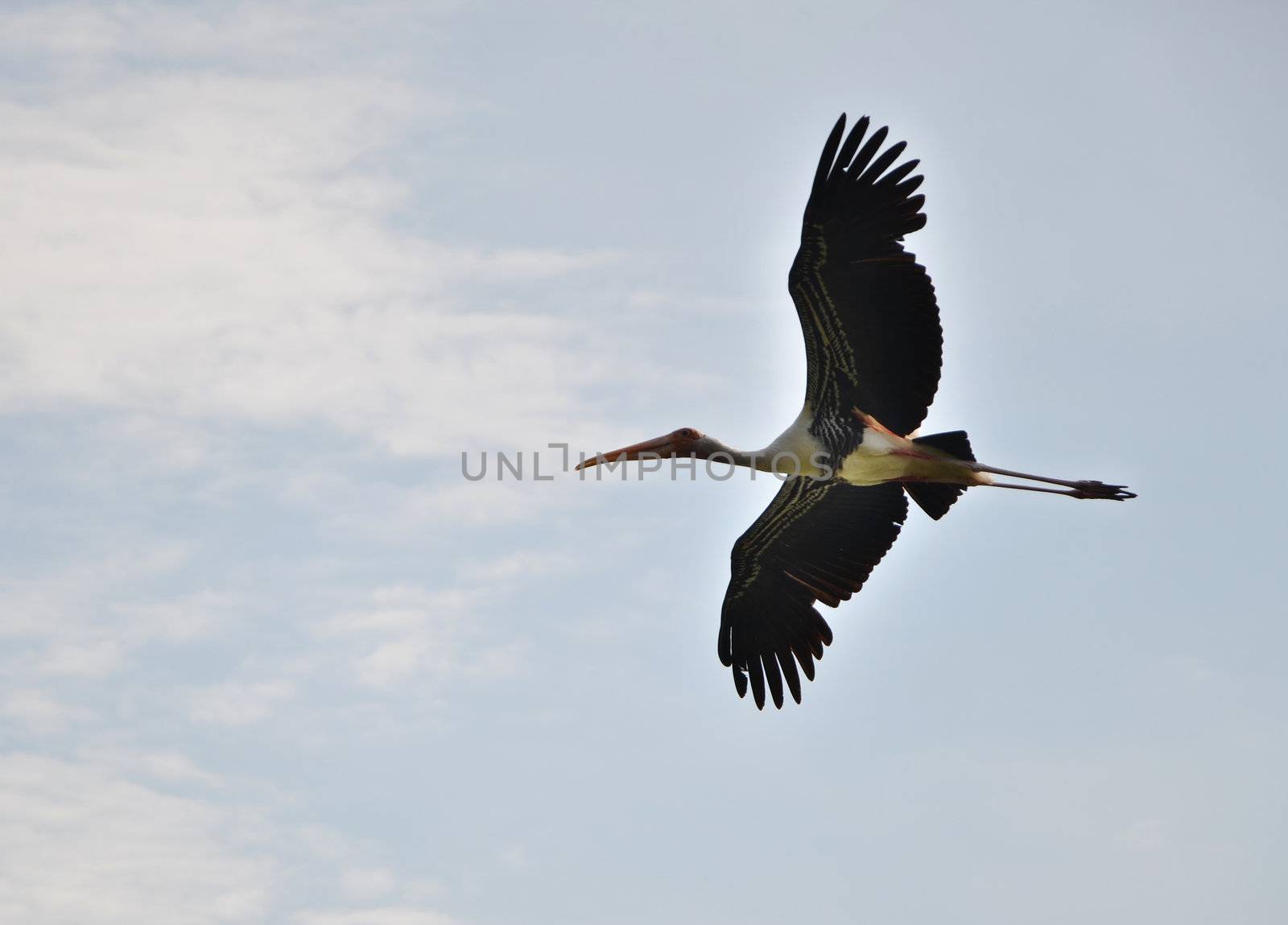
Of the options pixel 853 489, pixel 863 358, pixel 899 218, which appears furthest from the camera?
pixel 853 489

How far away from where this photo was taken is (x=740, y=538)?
1964 cm

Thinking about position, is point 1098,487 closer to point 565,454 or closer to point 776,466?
point 776,466

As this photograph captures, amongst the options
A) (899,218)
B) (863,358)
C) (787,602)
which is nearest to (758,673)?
(787,602)

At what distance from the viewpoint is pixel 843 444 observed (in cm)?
1830

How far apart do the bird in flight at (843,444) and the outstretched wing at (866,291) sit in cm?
1

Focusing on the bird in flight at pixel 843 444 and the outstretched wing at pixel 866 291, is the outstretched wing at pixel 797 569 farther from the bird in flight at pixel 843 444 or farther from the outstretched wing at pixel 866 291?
the outstretched wing at pixel 866 291

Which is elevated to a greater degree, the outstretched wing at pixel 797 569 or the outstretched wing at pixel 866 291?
the outstretched wing at pixel 866 291

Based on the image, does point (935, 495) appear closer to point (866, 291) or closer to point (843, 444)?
point (843, 444)

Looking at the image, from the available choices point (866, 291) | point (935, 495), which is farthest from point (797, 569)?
point (866, 291)

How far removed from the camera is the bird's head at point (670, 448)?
19.8 metres

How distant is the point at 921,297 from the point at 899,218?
0.82 metres

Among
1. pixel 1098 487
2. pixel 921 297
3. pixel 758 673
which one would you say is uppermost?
pixel 921 297

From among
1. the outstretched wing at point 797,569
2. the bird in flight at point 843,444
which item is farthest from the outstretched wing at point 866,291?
the outstretched wing at point 797,569

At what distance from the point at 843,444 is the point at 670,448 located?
2.50m
